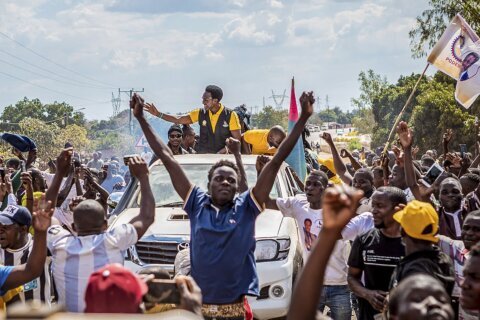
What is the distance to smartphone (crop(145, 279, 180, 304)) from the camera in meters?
3.93

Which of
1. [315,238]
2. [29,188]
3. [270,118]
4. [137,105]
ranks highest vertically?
[270,118]

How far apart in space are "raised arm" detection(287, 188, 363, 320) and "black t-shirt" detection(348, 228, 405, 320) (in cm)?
265

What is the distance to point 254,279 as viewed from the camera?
5.83m

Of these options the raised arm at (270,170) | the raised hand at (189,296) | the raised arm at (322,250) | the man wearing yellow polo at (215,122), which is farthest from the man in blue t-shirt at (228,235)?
the man wearing yellow polo at (215,122)

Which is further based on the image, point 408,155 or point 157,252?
point 157,252

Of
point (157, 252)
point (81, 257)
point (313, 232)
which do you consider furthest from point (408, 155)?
point (81, 257)

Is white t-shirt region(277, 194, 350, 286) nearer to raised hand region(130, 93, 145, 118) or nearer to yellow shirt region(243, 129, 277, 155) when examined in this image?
raised hand region(130, 93, 145, 118)

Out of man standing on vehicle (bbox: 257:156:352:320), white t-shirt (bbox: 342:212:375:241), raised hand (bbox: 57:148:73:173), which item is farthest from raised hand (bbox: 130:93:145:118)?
white t-shirt (bbox: 342:212:375:241)

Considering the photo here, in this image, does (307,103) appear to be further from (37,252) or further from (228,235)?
(37,252)

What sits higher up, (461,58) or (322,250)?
(461,58)

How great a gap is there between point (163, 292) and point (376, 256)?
241 cm

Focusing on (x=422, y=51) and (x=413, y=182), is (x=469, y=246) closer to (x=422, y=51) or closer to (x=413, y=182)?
(x=413, y=182)

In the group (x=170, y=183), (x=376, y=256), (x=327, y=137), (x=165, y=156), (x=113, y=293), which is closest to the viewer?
(x=113, y=293)

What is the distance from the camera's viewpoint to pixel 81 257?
4969 millimetres
